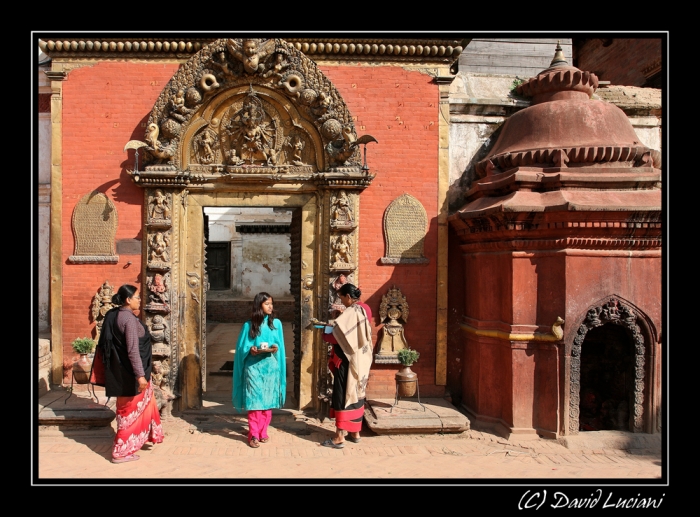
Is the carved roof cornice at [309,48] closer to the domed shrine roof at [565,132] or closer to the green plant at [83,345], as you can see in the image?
the domed shrine roof at [565,132]

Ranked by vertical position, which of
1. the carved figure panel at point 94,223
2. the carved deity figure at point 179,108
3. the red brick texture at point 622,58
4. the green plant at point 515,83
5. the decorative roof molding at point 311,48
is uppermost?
the red brick texture at point 622,58

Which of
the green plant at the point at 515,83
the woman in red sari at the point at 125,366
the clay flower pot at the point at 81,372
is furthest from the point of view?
the green plant at the point at 515,83

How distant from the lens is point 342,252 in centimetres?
680

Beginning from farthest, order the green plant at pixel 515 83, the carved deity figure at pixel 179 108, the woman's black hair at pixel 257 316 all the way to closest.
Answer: the green plant at pixel 515 83, the carved deity figure at pixel 179 108, the woman's black hair at pixel 257 316

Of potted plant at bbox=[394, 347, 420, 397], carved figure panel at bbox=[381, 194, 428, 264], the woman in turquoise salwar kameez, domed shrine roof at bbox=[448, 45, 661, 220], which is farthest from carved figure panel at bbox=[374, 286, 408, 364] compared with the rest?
the woman in turquoise salwar kameez

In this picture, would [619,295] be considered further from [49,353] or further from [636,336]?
[49,353]

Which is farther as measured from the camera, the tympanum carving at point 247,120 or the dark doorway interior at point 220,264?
the dark doorway interior at point 220,264

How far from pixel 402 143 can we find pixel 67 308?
5.28m

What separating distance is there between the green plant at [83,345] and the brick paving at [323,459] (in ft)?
3.15

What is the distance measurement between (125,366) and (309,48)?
15.8 feet

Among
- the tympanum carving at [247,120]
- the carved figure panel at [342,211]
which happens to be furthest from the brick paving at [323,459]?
the tympanum carving at [247,120]

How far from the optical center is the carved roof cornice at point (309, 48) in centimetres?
678

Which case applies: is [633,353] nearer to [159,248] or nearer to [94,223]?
[159,248]

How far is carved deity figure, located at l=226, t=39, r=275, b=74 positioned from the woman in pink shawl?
10.8 ft
